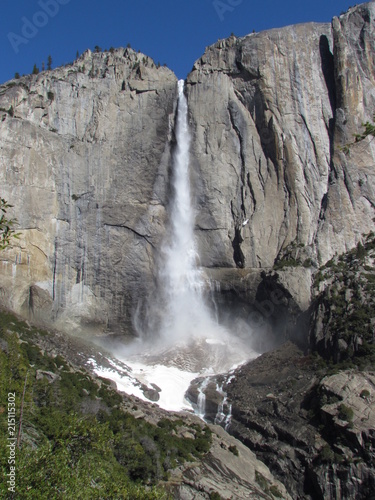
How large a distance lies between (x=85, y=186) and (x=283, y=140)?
64.6ft

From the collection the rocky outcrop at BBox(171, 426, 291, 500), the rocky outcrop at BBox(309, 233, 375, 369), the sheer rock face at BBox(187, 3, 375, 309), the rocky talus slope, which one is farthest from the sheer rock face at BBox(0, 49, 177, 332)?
the rocky outcrop at BBox(171, 426, 291, 500)

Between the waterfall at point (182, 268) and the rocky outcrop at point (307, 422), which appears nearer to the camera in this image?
the rocky outcrop at point (307, 422)

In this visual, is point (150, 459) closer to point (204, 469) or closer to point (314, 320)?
point (204, 469)

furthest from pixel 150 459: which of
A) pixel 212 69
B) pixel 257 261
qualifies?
pixel 212 69

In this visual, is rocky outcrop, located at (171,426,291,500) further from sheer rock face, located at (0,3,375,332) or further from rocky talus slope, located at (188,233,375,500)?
sheer rock face, located at (0,3,375,332)

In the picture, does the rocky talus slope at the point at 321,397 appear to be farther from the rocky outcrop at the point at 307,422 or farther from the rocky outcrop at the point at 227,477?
the rocky outcrop at the point at 227,477

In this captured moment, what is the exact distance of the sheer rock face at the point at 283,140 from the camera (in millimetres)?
48375

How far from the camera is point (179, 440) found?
29922mm

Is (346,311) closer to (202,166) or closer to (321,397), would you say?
(321,397)

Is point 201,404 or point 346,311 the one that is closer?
point 346,311

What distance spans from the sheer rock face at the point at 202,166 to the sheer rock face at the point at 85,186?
0.11 meters

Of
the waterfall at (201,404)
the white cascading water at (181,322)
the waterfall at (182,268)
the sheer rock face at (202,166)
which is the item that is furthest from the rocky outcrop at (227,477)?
the sheer rock face at (202,166)

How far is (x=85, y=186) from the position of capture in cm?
4984

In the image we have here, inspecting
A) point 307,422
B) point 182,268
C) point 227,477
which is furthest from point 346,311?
point 182,268
